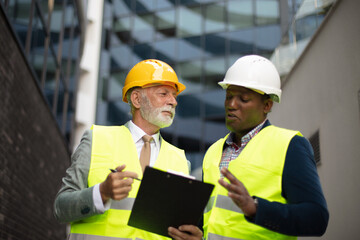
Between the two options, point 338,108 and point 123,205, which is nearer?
point 123,205

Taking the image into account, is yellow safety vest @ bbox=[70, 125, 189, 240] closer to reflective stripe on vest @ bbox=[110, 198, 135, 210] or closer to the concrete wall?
reflective stripe on vest @ bbox=[110, 198, 135, 210]

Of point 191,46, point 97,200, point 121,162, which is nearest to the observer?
point 97,200

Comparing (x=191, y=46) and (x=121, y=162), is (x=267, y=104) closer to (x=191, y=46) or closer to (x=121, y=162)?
(x=121, y=162)

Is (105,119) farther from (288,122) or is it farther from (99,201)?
(99,201)

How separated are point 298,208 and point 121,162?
139 cm

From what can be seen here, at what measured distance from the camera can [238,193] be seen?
8.85ft

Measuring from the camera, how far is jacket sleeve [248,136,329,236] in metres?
2.81

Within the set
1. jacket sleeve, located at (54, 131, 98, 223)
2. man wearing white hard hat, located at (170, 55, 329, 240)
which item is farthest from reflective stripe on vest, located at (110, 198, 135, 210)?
man wearing white hard hat, located at (170, 55, 329, 240)

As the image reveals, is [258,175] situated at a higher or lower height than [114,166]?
higher

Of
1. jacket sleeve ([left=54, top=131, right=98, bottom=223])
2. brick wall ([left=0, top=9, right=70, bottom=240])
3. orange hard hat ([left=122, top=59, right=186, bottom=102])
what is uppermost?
orange hard hat ([left=122, top=59, right=186, bottom=102])

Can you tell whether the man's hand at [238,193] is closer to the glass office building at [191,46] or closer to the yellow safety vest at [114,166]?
the yellow safety vest at [114,166]

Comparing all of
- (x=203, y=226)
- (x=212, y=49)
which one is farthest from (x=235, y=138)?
(x=212, y=49)

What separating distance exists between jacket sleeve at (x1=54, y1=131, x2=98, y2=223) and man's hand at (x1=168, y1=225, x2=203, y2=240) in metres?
0.55

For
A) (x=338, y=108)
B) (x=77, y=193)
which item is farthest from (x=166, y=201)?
(x=338, y=108)
